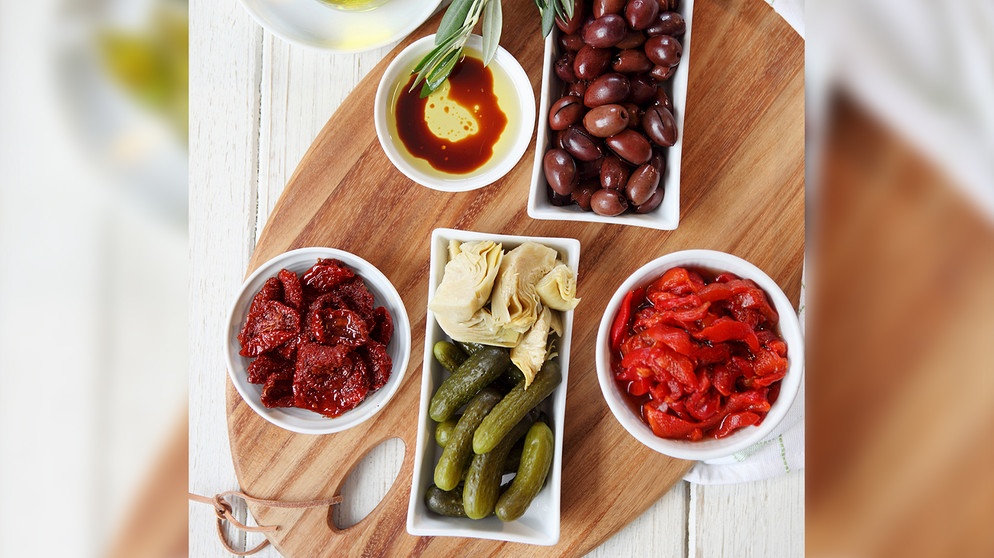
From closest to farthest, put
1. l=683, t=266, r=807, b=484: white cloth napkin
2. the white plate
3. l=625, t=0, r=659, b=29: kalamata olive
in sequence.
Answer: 1. l=625, t=0, r=659, b=29: kalamata olive
2. the white plate
3. l=683, t=266, r=807, b=484: white cloth napkin

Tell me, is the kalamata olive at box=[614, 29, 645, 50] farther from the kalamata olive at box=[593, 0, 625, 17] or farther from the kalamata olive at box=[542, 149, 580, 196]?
the kalamata olive at box=[542, 149, 580, 196]

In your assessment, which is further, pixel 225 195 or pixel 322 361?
pixel 225 195

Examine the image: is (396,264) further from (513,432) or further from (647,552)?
(647,552)

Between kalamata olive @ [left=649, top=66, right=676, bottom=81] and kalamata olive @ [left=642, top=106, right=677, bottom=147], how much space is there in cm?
10

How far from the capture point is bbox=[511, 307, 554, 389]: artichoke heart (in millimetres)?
2010

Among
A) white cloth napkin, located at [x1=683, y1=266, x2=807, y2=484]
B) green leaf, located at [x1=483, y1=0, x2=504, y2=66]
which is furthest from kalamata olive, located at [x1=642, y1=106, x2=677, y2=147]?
white cloth napkin, located at [x1=683, y1=266, x2=807, y2=484]

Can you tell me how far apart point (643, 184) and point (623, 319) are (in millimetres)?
380

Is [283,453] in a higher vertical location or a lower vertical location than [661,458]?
lower

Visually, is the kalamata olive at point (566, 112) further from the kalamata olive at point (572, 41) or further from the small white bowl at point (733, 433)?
the small white bowl at point (733, 433)

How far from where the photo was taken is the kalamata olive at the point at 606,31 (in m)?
1.98
